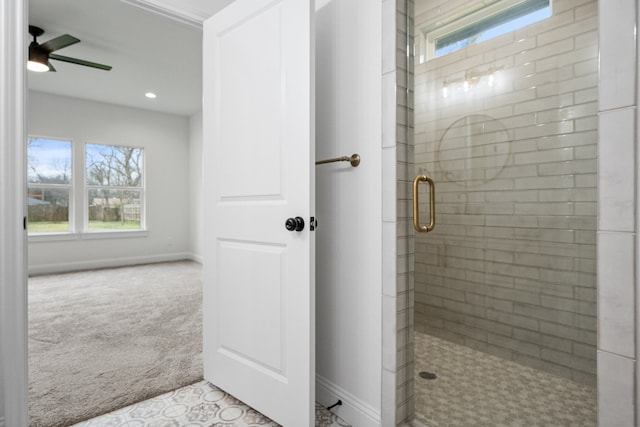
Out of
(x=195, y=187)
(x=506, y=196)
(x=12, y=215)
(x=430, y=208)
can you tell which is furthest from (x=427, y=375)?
(x=195, y=187)

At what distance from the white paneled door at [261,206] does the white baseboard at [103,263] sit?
4606mm

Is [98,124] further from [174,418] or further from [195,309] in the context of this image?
[174,418]

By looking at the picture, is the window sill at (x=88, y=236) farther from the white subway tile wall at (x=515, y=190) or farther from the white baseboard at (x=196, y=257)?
the white subway tile wall at (x=515, y=190)

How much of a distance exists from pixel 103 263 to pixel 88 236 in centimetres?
49

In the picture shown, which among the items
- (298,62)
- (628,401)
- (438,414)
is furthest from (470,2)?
(438,414)

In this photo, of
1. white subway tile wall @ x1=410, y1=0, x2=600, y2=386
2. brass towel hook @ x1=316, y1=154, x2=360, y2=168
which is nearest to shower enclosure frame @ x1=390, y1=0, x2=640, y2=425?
white subway tile wall @ x1=410, y1=0, x2=600, y2=386

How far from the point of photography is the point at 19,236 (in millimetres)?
1422

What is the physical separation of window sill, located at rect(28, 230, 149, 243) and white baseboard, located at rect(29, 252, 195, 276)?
36 cm

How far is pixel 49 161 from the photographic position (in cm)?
532

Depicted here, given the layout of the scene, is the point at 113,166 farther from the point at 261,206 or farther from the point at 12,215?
the point at 261,206

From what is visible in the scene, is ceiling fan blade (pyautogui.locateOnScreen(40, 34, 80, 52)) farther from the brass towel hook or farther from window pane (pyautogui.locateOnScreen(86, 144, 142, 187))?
window pane (pyautogui.locateOnScreen(86, 144, 142, 187))

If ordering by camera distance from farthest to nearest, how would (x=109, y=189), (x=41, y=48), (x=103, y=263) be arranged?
(x=109, y=189) → (x=103, y=263) → (x=41, y=48)

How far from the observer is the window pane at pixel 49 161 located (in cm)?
520

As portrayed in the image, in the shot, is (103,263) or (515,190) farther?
(103,263)
